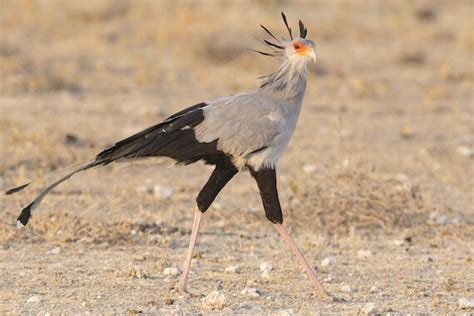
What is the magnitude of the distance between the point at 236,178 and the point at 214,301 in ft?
13.4

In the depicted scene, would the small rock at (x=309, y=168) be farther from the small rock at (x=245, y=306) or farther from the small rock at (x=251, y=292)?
the small rock at (x=245, y=306)

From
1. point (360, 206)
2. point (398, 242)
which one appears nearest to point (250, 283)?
point (398, 242)

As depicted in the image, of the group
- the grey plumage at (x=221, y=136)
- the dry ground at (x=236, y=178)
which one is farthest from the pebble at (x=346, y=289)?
the grey plumage at (x=221, y=136)

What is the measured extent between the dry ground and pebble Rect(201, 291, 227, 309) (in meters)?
0.03

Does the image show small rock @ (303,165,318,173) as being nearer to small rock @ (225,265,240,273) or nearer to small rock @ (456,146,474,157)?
small rock @ (456,146,474,157)

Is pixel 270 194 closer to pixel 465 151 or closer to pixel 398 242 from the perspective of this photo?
pixel 398 242

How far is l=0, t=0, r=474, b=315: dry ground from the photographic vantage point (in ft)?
19.7

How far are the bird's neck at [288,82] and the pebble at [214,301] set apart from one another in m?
1.20

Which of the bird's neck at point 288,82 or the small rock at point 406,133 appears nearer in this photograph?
the bird's neck at point 288,82

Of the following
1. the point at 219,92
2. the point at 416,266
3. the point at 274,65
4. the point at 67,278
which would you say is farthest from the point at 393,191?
the point at 274,65

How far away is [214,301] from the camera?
5.34 metres

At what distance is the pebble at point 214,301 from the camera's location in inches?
210

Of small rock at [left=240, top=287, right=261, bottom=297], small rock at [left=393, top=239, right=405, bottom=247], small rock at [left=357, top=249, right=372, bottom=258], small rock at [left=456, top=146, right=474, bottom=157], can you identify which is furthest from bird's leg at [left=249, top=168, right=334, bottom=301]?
small rock at [left=456, top=146, right=474, bottom=157]

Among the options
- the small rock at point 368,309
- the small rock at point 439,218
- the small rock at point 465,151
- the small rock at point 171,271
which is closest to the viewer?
the small rock at point 368,309
